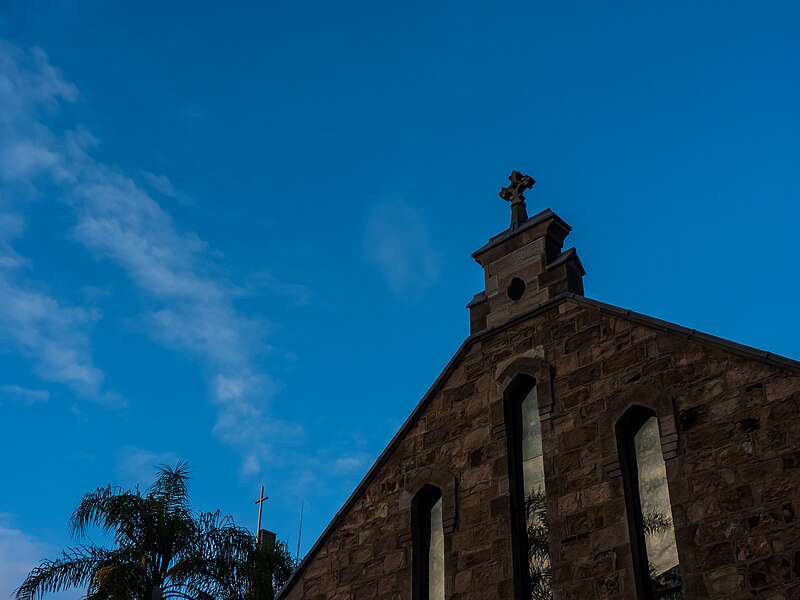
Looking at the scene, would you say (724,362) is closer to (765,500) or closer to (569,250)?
(765,500)

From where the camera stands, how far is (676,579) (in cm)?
1259

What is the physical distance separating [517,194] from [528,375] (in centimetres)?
382

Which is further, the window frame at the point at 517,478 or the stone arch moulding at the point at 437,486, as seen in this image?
the stone arch moulding at the point at 437,486

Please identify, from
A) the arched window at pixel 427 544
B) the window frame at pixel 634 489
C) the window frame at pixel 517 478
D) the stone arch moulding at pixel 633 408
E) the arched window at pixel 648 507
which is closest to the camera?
the arched window at pixel 648 507

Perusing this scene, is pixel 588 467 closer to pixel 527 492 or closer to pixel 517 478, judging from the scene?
pixel 527 492

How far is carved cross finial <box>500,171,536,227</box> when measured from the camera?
17984 mm

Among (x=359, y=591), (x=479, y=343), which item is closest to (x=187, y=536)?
(x=359, y=591)

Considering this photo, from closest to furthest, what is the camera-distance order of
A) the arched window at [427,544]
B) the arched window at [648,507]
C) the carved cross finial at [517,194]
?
the arched window at [648,507]
the arched window at [427,544]
the carved cross finial at [517,194]

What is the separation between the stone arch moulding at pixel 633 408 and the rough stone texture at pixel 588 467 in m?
0.02

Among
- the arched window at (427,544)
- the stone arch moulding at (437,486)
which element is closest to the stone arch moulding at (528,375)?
the stone arch moulding at (437,486)

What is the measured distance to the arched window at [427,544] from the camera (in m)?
15.3

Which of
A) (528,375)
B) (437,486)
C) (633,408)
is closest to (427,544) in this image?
(437,486)

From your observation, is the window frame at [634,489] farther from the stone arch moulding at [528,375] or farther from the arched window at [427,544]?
the arched window at [427,544]

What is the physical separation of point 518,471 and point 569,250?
3815 millimetres
